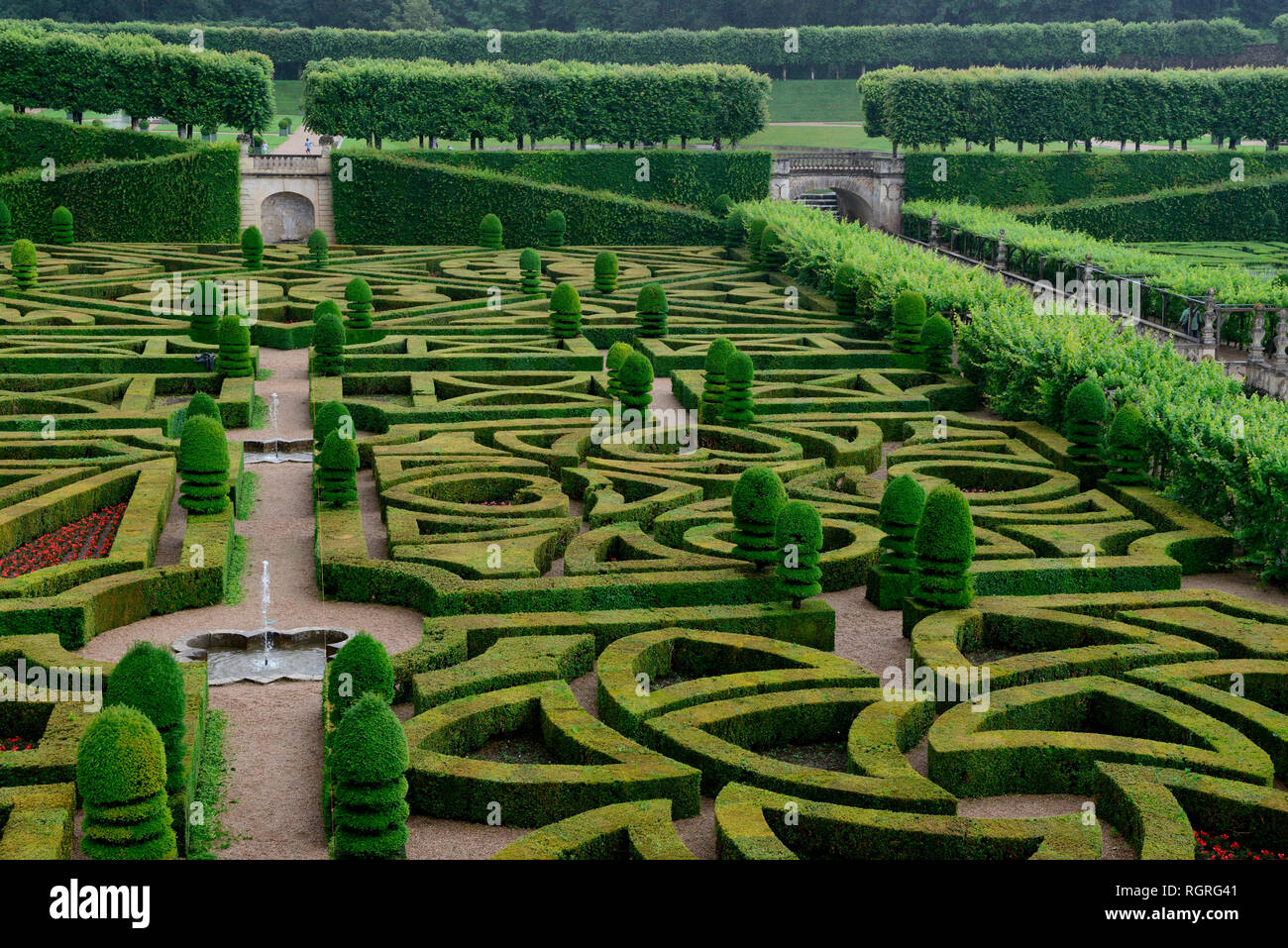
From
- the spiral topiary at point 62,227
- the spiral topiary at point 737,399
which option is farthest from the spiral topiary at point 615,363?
the spiral topiary at point 62,227

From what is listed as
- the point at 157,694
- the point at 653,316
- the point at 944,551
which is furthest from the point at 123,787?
the point at 653,316

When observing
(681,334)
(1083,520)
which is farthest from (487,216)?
(1083,520)

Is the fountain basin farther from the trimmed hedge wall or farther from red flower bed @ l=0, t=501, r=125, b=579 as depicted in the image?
the trimmed hedge wall

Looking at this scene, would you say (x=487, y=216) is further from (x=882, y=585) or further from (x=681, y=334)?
(x=882, y=585)

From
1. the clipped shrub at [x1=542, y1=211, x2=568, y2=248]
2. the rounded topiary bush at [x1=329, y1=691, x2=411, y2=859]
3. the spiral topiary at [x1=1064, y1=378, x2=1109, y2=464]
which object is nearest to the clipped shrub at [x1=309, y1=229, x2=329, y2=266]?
the clipped shrub at [x1=542, y1=211, x2=568, y2=248]

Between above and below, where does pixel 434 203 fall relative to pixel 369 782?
above

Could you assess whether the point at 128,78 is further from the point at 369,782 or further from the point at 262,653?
the point at 369,782
